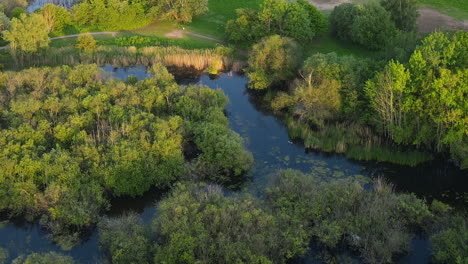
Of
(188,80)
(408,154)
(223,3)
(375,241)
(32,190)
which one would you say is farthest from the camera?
(223,3)

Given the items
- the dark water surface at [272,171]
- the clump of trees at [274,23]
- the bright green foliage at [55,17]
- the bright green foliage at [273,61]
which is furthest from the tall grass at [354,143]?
the bright green foliage at [55,17]

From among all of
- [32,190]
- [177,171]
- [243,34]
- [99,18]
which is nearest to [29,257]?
[32,190]

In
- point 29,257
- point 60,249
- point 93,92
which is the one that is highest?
point 93,92

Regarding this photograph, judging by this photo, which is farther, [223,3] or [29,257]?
[223,3]

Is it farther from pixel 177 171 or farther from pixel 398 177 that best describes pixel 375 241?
pixel 177 171

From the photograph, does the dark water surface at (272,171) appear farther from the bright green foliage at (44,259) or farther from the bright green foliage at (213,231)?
the bright green foliage at (213,231)

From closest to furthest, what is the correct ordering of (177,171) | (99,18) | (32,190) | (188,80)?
(32,190)
(177,171)
(188,80)
(99,18)
